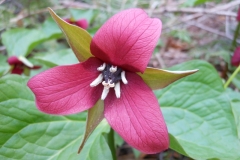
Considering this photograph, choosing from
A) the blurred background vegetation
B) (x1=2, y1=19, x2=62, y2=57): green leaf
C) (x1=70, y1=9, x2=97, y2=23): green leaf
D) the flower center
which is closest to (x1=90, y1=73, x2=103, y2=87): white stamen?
Result: the flower center

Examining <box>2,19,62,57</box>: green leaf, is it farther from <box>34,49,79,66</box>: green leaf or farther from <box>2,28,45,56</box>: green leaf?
<box>34,49,79,66</box>: green leaf

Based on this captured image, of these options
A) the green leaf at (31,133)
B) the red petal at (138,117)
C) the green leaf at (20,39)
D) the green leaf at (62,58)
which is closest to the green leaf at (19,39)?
the green leaf at (20,39)

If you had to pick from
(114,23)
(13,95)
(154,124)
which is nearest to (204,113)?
(154,124)

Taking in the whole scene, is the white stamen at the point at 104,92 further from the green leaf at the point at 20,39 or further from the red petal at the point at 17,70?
the green leaf at the point at 20,39

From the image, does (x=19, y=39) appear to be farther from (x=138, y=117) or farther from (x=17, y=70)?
(x=138, y=117)

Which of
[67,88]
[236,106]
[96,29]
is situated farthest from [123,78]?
[96,29]

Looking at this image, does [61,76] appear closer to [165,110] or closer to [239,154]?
[165,110]

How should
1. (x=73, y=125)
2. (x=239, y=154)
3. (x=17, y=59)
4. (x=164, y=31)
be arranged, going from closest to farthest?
(x=239, y=154) < (x=73, y=125) < (x=17, y=59) < (x=164, y=31)
